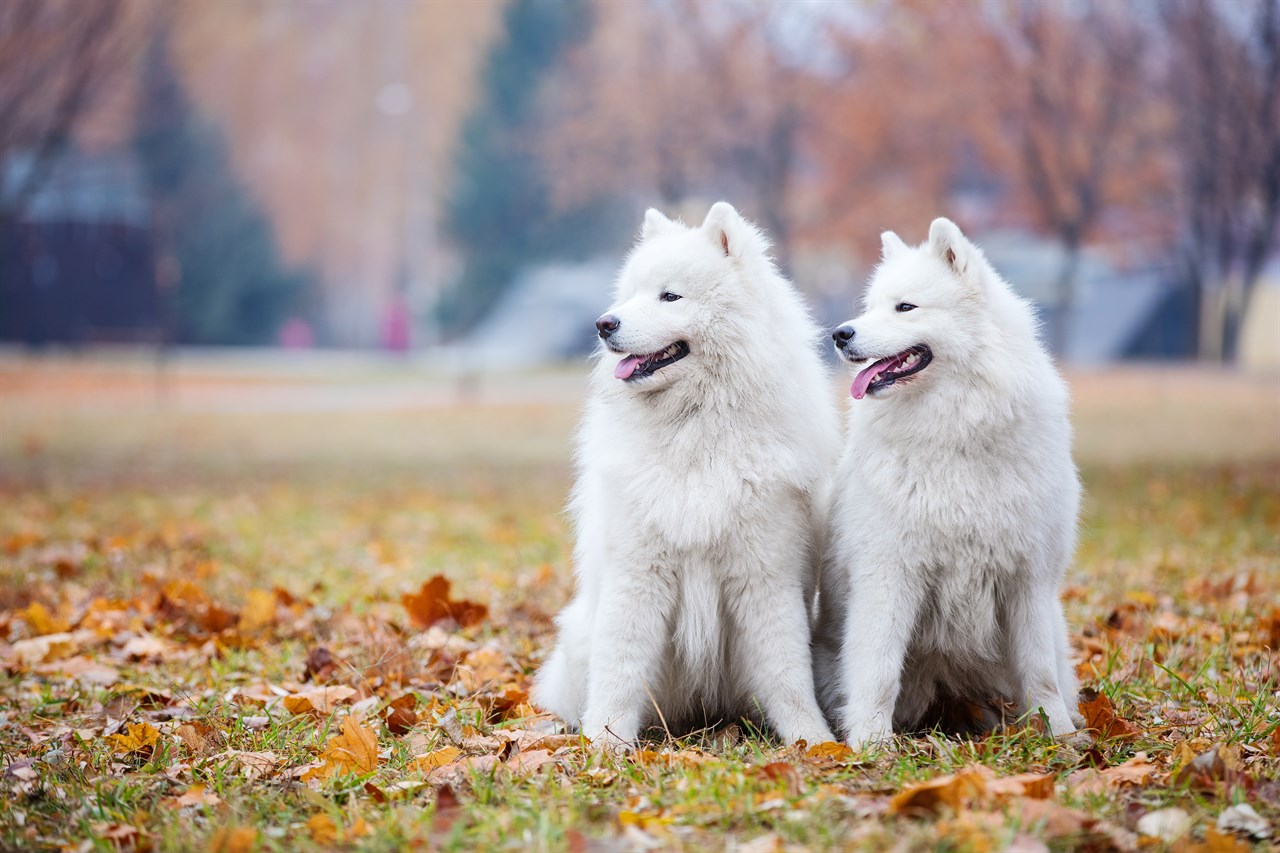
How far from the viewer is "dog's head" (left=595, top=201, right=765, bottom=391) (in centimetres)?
359

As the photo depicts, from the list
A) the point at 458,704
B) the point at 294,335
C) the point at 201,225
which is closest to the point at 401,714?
the point at 458,704

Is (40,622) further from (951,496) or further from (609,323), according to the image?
(951,496)

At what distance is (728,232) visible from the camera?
374cm

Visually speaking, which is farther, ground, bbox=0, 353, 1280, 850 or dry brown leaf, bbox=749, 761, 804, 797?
dry brown leaf, bbox=749, 761, 804, 797

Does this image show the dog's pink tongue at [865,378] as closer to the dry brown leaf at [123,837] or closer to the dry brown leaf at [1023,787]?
the dry brown leaf at [1023,787]

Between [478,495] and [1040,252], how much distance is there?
2323 centimetres

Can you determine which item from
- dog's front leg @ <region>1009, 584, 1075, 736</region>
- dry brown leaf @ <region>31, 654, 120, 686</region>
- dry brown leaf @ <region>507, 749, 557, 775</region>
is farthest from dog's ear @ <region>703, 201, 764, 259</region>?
dry brown leaf @ <region>31, 654, 120, 686</region>

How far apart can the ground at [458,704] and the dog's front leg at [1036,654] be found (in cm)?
8

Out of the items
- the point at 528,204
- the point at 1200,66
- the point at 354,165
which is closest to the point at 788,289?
the point at 1200,66

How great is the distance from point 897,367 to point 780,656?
1.01m

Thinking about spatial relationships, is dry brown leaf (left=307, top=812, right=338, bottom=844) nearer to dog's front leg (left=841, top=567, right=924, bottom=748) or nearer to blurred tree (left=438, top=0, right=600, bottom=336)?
dog's front leg (left=841, top=567, right=924, bottom=748)

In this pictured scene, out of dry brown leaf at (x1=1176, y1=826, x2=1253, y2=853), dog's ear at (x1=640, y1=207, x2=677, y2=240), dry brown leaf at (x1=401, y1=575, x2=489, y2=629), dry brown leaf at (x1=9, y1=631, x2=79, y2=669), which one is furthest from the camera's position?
dry brown leaf at (x1=401, y1=575, x2=489, y2=629)

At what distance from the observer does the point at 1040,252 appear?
1163 inches

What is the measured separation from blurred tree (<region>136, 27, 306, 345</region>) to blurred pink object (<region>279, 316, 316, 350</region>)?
2646 mm
